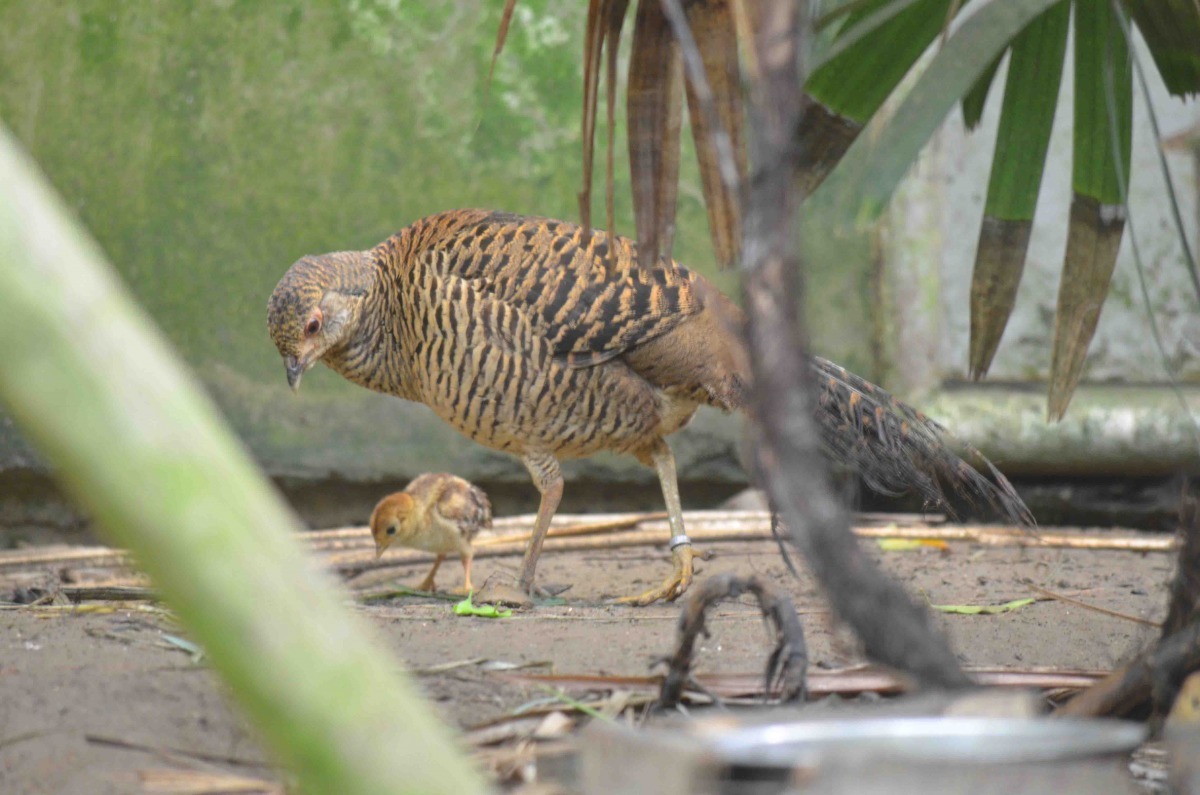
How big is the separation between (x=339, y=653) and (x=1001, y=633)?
2480 mm

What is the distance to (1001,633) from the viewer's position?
124 inches

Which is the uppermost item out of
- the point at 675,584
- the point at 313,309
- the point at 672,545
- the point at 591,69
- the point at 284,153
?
the point at 284,153

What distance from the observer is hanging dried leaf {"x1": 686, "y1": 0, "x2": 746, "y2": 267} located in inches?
85.2

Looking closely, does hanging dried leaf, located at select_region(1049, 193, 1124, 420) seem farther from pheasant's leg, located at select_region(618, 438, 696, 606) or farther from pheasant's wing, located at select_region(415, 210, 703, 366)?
pheasant's leg, located at select_region(618, 438, 696, 606)

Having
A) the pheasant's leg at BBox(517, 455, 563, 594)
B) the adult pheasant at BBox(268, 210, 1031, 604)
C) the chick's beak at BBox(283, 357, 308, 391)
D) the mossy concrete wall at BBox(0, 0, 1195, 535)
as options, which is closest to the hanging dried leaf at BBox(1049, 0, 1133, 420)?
the adult pheasant at BBox(268, 210, 1031, 604)

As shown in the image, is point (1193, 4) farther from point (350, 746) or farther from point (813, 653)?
point (350, 746)

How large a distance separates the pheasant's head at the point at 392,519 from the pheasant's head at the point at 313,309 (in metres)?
0.67

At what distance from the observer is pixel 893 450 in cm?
412

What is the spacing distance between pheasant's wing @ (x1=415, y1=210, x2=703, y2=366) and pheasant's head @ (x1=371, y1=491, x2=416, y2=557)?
106 centimetres

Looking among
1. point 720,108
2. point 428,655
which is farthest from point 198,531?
point 428,655

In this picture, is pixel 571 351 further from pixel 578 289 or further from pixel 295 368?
pixel 295 368

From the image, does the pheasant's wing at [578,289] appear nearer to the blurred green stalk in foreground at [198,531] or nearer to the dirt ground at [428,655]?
the dirt ground at [428,655]

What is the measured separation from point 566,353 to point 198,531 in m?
3.15

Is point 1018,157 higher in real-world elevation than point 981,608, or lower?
higher
